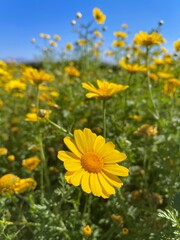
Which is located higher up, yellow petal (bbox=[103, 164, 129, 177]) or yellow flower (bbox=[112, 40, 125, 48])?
yellow flower (bbox=[112, 40, 125, 48])

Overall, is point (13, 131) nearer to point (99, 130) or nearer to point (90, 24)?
point (99, 130)

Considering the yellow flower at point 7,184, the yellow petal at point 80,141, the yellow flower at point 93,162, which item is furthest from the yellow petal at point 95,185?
the yellow flower at point 7,184

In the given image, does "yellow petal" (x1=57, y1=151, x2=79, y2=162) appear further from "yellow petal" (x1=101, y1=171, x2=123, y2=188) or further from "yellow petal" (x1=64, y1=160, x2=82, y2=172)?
"yellow petal" (x1=101, y1=171, x2=123, y2=188)

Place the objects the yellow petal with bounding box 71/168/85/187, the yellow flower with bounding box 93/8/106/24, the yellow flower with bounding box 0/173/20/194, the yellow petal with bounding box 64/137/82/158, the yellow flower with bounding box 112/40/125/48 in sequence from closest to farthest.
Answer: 1. the yellow petal with bounding box 71/168/85/187
2. the yellow petal with bounding box 64/137/82/158
3. the yellow flower with bounding box 0/173/20/194
4. the yellow flower with bounding box 93/8/106/24
5. the yellow flower with bounding box 112/40/125/48

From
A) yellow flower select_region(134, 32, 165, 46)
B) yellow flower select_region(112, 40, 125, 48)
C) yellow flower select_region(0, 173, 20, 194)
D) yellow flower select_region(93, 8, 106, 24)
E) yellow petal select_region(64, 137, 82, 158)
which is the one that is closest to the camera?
yellow petal select_region(64, 137, 82, 158)

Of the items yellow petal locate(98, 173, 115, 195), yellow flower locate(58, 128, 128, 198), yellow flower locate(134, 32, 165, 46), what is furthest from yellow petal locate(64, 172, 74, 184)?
yellow flower locate(134, 32, 165, 46)

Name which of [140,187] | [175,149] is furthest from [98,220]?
[175,149]
